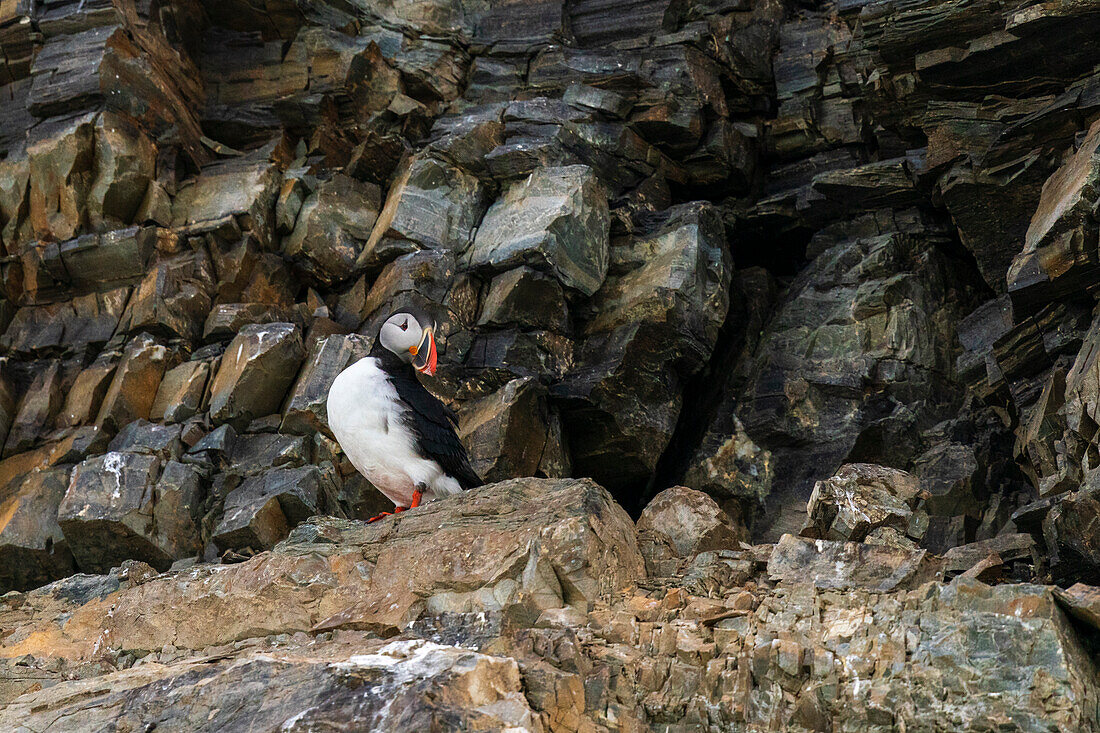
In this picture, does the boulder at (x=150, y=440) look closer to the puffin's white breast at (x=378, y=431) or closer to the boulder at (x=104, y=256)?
the boulder at (x=104, y=256)

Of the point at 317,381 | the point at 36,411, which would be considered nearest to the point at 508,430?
the point at 317,381

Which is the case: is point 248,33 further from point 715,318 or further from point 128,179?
point 715,318

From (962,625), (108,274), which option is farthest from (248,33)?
(962,625)

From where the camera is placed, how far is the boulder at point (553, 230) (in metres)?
11.9

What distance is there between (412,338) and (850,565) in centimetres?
339

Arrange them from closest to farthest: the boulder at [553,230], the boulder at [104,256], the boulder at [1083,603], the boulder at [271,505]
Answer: the boulder at [1083,603] < the boulder at [271,505] < the boulder at [553,230] < the boulder at [104,256]

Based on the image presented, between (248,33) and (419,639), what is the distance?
35.6 ft

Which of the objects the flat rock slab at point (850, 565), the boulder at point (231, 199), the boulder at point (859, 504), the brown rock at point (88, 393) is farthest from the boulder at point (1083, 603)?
the boulder at point (231, 199)

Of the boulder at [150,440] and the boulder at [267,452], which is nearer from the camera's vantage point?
the boulder at [267,452]

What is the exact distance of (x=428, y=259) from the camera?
1207cm

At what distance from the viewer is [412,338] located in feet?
26.7

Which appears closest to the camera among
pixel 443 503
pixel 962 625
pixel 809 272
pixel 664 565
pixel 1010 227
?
pixel 962 625

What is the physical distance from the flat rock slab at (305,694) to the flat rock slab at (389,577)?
0.36 meters

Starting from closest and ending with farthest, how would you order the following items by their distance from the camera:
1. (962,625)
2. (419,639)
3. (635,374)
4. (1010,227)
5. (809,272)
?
(962,625), (419,639), (1010,227), (635,374), (809,272)
